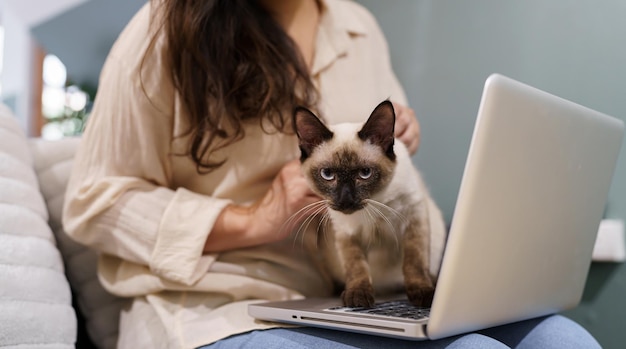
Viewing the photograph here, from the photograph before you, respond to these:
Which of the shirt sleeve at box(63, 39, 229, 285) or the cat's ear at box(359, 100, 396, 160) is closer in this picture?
the cat's ear at box(359, 100, 396, 160)

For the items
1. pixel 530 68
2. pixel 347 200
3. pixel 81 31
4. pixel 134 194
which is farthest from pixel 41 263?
pixel 530 68

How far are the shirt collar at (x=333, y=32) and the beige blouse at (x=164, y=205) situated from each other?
40mm

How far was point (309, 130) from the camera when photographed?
83cm

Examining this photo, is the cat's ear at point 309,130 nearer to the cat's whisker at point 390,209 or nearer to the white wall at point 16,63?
the cat's whisker at point 390,209

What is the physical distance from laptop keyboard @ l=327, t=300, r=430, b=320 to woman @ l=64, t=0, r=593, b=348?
0.73 feet

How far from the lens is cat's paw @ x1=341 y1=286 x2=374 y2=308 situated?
0.85 meters

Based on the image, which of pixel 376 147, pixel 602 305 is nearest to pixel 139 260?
pixel 376 147

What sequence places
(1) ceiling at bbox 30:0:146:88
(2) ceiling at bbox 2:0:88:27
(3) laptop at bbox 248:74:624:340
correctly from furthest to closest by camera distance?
1. (2) ceiling at bbox 2:0:88:27
2. (1) ceiling at bbox 30:0:146:88
3. (3) laptop at bbox 248:74:624:340

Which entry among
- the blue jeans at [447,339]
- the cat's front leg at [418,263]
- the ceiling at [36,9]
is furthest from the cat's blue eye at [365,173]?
the ceiling at [36,9]

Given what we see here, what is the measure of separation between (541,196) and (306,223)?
17.0 inches

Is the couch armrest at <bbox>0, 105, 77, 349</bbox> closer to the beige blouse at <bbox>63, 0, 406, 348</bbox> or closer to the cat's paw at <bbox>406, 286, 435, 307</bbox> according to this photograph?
the beige blouse at <bbox>63, 0, 406, 348</bbox>

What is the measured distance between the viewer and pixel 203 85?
3.46 ft

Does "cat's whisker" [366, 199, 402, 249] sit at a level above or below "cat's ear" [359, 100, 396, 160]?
below

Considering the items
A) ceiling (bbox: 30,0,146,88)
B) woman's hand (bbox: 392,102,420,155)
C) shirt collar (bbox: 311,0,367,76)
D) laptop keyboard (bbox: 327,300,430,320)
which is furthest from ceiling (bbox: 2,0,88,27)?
laptop keyboard (bbox: 327,300,430,320)
